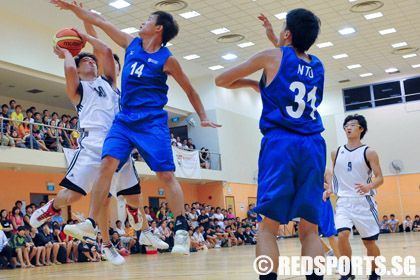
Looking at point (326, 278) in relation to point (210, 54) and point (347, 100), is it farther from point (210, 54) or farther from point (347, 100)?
point (347, 100)

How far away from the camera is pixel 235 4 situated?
17.6m

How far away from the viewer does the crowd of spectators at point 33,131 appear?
15.2 metres

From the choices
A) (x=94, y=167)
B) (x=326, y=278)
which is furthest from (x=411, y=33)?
(x=94, y=167)

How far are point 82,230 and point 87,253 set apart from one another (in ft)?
35.6

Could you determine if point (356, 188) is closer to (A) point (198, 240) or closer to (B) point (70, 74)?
(B) point (70, 74)

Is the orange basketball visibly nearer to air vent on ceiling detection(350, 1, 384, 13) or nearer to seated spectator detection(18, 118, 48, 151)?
seated spectator detection(18, 118, 48, 151)

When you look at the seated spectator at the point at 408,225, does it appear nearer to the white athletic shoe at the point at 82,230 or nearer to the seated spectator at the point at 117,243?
the seated spectator at the point at 117,243

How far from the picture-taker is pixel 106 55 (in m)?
5.34

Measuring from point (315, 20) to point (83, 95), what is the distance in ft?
8.69

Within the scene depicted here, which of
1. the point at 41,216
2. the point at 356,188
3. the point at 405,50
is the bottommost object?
the point at 41,216

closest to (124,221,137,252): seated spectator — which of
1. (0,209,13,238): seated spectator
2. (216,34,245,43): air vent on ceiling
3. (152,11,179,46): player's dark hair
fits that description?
(0,209,13,238): seated spectator

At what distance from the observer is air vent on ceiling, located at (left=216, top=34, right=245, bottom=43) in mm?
20922

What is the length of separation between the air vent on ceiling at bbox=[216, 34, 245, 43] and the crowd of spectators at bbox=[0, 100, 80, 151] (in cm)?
704

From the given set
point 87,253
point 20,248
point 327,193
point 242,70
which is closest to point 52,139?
point 87,253
